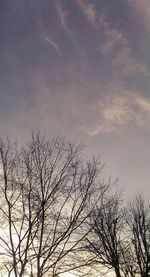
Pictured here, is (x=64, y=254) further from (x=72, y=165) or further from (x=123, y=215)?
(x=123, y=215)

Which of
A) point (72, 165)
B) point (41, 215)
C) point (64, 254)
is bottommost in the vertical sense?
point (64, 254)

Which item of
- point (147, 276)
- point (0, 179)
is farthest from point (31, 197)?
point (147, 276)

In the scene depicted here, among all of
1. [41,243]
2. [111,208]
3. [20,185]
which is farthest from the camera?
[111,208]

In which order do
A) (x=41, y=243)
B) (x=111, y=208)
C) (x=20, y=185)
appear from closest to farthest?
1. (x=41, y=243)
2. (x=20, y=185)
3. (x=111, y=208)

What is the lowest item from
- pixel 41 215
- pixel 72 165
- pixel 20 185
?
pixel 41 215

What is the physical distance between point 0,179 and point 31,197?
6.08 ft

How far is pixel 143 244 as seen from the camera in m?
22.5

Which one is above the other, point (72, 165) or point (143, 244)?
point (72, 165)

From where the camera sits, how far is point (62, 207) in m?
15.1

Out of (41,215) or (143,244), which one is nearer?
Result: (41,215)

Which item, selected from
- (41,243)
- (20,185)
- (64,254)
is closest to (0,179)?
(20,185)

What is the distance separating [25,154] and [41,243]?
4.55m

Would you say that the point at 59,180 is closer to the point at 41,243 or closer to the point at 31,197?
the point at 31,197

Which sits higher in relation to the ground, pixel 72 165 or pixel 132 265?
pixel 72 165
